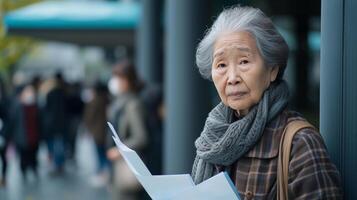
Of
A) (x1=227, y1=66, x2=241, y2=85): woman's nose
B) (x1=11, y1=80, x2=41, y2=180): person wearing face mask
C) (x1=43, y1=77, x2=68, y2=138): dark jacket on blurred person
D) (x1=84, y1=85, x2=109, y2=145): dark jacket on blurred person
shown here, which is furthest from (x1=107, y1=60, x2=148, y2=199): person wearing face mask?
(x1=43, y1=77, x2=68, y2=138): dark jacket on blurred person

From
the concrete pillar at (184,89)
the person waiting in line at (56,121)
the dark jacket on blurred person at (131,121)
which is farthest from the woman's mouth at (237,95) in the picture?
the person waiting in line at (56,121)

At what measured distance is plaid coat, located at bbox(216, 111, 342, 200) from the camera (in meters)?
2.12

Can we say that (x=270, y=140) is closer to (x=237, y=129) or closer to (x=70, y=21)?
(x=237, y=129)

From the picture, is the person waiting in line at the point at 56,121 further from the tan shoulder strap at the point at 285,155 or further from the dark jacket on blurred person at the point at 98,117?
the tan shoulder strap at the point at 285,155

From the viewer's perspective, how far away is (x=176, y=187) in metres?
2.29

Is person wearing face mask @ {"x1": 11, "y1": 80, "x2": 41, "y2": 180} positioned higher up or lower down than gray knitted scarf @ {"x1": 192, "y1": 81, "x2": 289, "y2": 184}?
lower down

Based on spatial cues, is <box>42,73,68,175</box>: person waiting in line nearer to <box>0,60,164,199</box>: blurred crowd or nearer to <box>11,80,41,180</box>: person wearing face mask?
<box>0,60,164,199</box>: blurred crowd

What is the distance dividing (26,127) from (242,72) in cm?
1128

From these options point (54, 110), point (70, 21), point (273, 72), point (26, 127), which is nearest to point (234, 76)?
point (273, 72)

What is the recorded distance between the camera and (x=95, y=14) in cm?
1446

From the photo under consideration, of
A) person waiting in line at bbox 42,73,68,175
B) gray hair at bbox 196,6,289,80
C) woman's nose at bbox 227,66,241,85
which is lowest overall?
person waiting in line at bbox 42,73,68,175

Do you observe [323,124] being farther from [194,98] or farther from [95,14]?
[95,14]

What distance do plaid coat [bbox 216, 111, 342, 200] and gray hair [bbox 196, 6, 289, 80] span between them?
17cm

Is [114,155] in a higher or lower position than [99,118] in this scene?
higher
